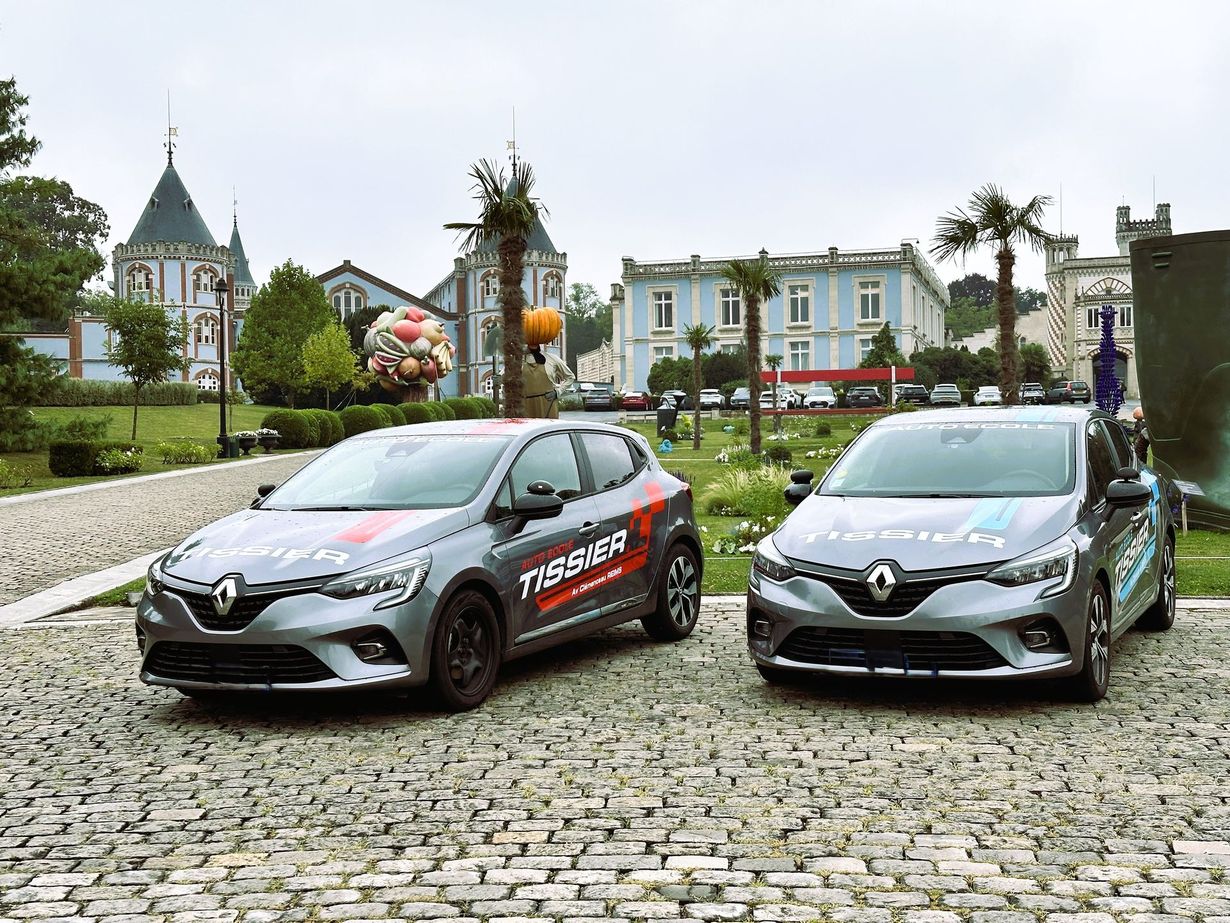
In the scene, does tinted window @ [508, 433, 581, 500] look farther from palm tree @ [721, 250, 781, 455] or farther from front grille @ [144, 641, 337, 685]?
palm tree @ [721, 250, 781, 455]

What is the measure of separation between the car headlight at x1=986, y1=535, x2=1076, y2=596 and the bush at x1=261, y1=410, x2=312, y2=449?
38.0 meters

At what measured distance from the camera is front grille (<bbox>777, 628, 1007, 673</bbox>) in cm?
662

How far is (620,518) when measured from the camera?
28.3 feet

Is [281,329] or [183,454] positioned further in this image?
[281,329]

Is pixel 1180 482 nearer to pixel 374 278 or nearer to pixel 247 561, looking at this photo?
pixel 247 561

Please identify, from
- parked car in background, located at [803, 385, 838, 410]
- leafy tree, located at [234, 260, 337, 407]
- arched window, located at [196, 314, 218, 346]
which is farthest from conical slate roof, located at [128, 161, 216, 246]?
parked car in background, located at [803, 385, 838, 410]

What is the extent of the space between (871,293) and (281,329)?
3832cm

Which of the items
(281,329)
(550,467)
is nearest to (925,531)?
(550,467)

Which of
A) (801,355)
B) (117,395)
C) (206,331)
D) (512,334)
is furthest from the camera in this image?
(801,355)

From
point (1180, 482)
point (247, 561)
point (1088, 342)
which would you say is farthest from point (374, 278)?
point (247, 561)

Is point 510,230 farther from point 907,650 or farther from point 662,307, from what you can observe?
point 662,307

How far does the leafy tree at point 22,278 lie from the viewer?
31.8 m

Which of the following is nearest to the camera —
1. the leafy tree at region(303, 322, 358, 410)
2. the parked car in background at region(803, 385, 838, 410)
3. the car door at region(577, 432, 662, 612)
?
the car door at region(577, 432, 662, 612)

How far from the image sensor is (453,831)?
5.00m
